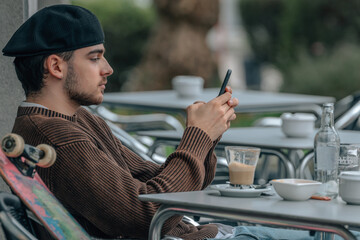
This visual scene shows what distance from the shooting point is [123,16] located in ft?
50.5

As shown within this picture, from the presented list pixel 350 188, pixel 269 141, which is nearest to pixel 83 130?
pixel 350 188

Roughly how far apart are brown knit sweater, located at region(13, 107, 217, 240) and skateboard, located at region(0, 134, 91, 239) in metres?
0.10

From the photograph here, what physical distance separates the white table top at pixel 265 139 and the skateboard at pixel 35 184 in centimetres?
209

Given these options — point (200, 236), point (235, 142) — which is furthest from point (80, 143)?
point (235, 142)

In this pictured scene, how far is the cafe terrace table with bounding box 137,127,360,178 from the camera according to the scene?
4.29 m

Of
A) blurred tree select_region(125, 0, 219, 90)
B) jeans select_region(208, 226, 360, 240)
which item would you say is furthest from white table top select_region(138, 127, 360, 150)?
blurred tree select_region(125, 0, 219, 90)

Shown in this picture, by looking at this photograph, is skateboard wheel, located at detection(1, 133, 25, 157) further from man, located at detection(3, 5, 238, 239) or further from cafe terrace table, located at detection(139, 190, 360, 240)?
cafe terrace table, located at detection(139, 190, 360, 240)

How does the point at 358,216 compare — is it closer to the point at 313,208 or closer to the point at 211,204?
the point at 313,208

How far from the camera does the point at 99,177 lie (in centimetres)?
242

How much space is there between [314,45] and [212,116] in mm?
13309

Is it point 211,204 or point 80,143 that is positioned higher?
point 80,143

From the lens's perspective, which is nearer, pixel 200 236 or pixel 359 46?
pixel 200 236

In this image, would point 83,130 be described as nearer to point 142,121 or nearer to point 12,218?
point 12,218

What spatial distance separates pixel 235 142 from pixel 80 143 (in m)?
2.03
